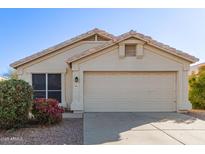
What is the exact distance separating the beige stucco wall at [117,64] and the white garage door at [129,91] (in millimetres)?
361

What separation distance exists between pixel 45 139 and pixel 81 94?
6.03m

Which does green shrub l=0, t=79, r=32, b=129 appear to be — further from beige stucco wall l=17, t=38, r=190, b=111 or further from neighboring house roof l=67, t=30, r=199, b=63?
neighboring house roof l=67, t=30, r=199, b=63

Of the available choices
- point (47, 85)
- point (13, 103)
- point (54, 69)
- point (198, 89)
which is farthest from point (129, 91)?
point (13, 103)

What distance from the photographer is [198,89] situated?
1784 cm

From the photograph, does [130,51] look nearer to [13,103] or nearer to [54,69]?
[54,69]

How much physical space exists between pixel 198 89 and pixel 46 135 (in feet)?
38.5

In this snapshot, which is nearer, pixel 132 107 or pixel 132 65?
pixel 132 65

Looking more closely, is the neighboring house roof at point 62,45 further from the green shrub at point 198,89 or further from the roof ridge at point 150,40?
the green shrub at point 198,89

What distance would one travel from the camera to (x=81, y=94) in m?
14.8

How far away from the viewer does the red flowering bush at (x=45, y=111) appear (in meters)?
11.3

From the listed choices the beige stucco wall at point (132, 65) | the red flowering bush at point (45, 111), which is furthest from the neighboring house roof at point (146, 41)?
the red flowering bush at point (45, 111)

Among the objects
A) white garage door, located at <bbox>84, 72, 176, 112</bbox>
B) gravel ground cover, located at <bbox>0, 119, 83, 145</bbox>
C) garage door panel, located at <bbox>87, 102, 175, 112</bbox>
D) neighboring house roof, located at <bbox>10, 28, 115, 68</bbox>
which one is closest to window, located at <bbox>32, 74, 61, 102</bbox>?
neighboring house roof, located at <bbox>10, 28, 115, 68</bbox>
